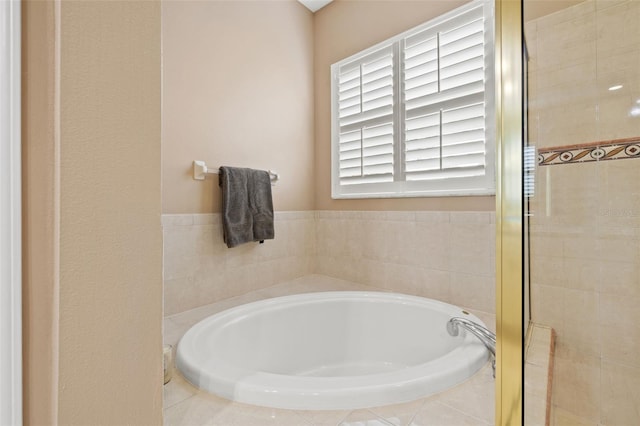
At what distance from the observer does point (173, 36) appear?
155cm

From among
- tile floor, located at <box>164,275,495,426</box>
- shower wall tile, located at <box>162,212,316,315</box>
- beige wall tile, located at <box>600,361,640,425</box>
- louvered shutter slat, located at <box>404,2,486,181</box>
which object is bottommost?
beige wall tile, located at <box>600,361,640,425</box>

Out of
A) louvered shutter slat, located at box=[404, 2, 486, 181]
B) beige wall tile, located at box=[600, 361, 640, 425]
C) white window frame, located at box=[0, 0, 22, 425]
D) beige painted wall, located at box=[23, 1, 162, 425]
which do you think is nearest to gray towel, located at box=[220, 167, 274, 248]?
louvered shutter slat, located at box=[404, 2, 486, 181]

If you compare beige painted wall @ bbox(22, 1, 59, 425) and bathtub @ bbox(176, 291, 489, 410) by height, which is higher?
beige painted wall @ bbox(22, 1, 59, 425)

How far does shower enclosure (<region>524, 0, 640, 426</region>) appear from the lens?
0.99 metres

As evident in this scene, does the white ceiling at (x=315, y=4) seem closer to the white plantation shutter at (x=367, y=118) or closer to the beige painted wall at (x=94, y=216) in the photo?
the white plantation shutter at (x=367, y=118)

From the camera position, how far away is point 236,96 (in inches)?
72.8

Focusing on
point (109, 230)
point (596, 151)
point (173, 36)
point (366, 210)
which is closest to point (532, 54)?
point (596, 151)

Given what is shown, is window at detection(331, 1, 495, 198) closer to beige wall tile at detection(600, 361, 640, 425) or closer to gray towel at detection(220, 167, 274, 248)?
gray towel at detection(220, 167, 274, 248)

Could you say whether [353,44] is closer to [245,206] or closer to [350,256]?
[245,206]

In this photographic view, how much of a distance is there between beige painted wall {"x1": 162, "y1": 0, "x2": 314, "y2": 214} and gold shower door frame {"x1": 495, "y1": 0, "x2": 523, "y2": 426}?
4.75 ft

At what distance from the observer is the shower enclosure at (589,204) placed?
989mm

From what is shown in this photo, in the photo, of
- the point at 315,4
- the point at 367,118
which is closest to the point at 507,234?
the point at 367,118

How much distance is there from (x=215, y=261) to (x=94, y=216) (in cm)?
133

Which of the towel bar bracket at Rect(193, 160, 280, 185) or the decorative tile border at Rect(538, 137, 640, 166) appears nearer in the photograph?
the decorative tile border at Rect(538, 137, 640, 166)
